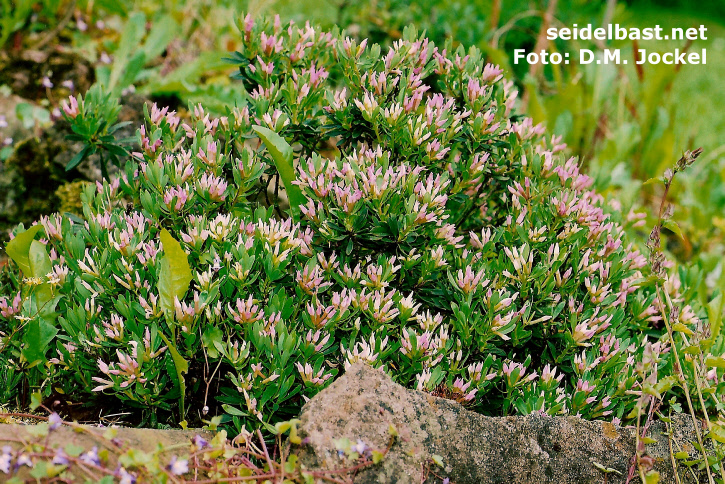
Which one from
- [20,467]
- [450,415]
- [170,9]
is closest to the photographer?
[20,467]

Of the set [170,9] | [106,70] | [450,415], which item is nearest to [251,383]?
[450,415]

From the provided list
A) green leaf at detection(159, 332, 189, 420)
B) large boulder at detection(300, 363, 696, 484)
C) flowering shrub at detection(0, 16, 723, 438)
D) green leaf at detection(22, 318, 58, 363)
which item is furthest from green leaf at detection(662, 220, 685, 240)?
green leaf at detection(22, 318, 58, 363)

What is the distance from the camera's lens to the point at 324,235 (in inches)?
85.4

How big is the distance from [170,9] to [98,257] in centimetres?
373

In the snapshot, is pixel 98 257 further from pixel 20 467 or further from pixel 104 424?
pixel 20 467

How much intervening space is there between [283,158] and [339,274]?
460 mm

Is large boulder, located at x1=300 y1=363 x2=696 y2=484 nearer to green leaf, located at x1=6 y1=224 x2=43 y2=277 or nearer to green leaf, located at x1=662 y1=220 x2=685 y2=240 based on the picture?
green leaf, located at x1=662 y1=220 x2=685 y2=240

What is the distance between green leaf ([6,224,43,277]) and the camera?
218 cm

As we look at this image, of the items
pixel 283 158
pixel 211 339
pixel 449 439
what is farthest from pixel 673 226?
pixel 211 339

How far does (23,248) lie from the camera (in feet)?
7.24

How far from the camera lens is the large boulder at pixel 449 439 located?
1.86 metres

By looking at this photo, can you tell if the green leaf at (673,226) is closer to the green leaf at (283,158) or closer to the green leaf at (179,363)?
the green leaf at (283,158)

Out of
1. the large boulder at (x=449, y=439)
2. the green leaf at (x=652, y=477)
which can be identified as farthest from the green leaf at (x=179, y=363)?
the green leaf at (x=652, y=477)

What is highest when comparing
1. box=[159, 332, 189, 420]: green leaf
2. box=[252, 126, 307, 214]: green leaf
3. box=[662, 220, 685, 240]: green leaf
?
box=[252, 126, 307, 214]: green leaf
